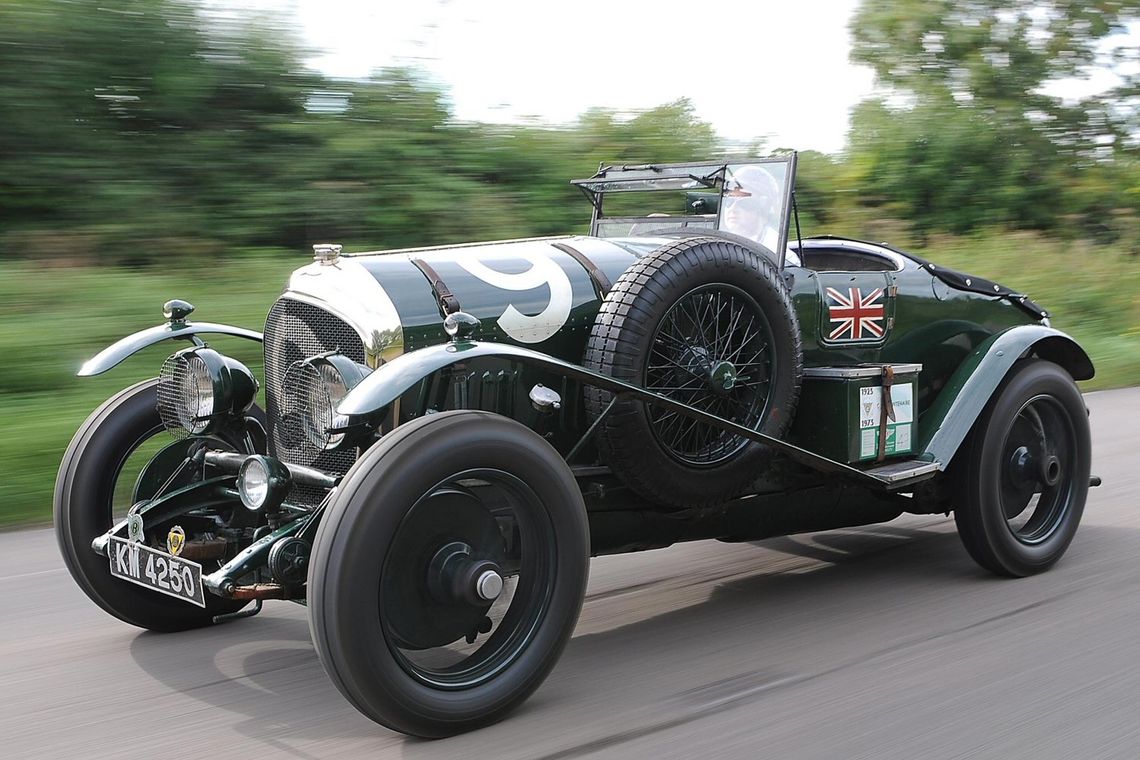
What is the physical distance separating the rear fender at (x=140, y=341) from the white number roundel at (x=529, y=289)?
1.04 m

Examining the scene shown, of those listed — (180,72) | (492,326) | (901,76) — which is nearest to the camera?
(492,326)

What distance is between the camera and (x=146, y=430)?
4.30 m

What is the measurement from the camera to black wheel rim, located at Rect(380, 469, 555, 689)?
329 cm

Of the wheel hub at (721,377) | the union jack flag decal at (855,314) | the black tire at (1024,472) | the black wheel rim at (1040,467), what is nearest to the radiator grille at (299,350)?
the wheel hub at (721,377)

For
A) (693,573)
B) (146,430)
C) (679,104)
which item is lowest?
(693,573)

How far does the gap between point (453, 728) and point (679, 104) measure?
46.9 ft

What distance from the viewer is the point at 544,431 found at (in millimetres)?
4062

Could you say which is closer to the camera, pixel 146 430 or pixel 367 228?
pixel 146 430

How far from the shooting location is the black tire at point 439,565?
9.79 ft

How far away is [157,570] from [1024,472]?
142 inches

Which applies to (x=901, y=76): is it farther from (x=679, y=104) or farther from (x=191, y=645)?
(x=191, y=645)

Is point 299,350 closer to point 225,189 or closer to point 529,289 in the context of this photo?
point 529,289

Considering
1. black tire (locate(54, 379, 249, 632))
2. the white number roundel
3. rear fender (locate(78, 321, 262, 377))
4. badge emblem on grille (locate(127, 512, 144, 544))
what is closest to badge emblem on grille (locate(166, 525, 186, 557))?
badge emblem on grille (locate(127, 512, 144, 544))

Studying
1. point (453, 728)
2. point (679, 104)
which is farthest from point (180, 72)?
point (453, 728)
